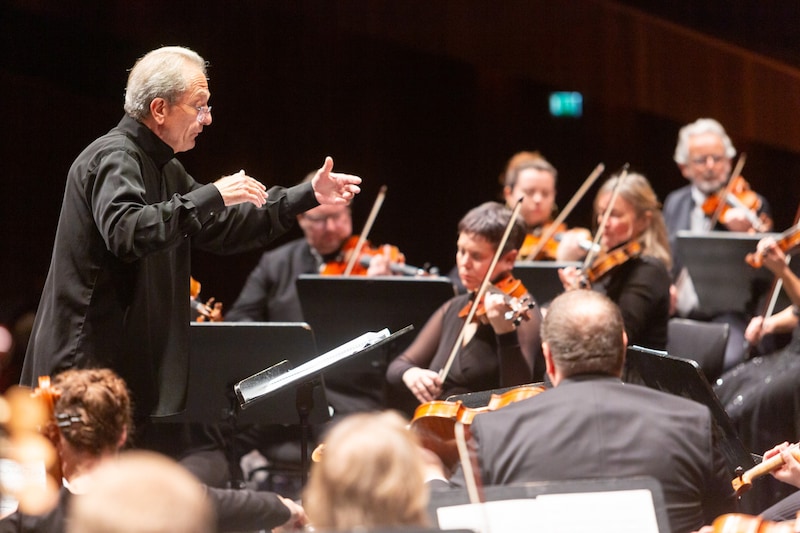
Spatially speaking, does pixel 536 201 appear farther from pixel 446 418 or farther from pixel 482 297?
pixel 446 418

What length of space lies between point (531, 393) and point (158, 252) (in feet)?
3.37

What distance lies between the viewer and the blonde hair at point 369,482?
4.36 ft

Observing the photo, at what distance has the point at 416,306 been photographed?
3.68 m

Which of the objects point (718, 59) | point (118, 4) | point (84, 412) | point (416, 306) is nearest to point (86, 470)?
point (84, 412)

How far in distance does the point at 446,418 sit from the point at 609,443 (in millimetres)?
593

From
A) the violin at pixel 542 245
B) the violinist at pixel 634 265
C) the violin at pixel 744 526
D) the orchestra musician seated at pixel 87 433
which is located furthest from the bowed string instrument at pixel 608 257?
the violin at pixel 744 526

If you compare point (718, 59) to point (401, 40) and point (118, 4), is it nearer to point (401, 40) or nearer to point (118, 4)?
point (401, 40)

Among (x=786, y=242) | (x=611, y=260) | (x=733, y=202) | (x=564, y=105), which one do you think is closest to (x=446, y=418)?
(x=611, y=260)

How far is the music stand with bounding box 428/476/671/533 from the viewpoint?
66.3 inches

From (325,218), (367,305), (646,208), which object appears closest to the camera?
(367,305)

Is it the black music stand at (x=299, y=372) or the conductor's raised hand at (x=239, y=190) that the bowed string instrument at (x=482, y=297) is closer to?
the black music stand at (x=299, y=372)

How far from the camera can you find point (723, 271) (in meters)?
4.43

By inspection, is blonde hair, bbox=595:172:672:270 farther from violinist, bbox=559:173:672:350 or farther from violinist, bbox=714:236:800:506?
violinist, bbox=714:236:800:506

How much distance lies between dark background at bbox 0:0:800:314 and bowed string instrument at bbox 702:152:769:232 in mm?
536
